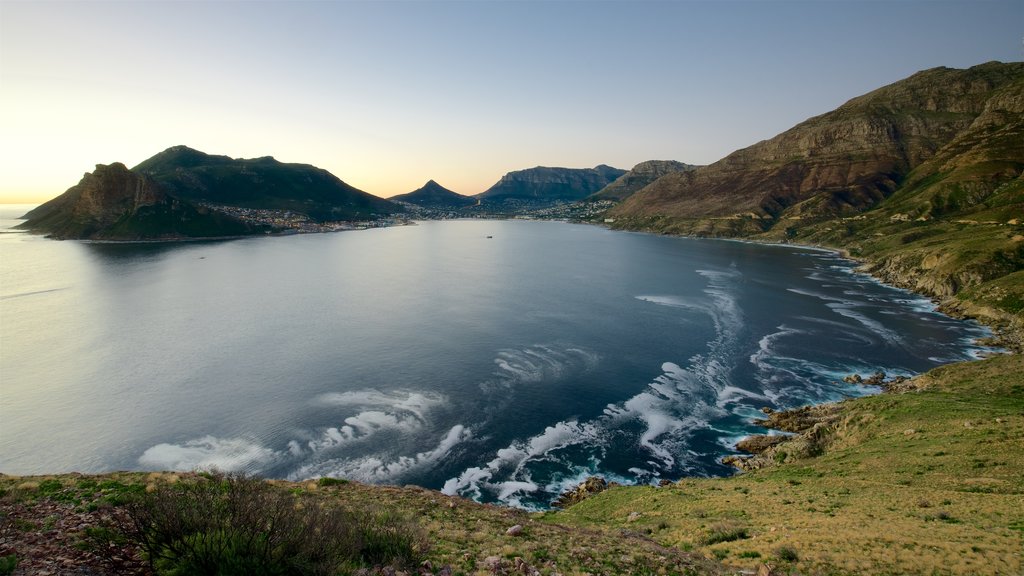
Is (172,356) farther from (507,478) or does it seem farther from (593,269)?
(593,269)

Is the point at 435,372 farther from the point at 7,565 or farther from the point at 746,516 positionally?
the point at 7,565

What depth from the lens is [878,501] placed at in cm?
2764

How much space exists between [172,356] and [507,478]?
64088mm

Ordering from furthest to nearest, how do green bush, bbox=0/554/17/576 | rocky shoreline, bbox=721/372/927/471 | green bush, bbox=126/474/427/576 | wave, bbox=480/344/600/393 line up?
wave, bbox=480/344/600/393
rocky shoreline, bbox=721/372/927/471
green bush, bbox=126/474/427/576
green bush, bbox=0/554/17/576

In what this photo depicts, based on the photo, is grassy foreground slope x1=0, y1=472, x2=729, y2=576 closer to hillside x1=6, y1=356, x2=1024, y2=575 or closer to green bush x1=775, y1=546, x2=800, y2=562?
hillside x1=6, y1=356, x2=1024, y2=575

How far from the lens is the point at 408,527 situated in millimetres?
21531

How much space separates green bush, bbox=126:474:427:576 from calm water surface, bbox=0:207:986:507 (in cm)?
2396

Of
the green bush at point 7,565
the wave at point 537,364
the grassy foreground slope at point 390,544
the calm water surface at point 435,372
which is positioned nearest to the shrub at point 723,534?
the grassy foreground slope at point 390,544

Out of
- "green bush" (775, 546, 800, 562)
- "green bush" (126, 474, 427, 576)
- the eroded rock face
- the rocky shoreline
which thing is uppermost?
"green bush" (126, 474, 427, 576)

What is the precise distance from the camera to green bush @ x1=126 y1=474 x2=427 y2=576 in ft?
48.0

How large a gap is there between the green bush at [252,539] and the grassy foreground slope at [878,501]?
16404mm

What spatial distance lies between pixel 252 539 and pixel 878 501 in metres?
34.3

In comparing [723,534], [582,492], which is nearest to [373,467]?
[582,492]

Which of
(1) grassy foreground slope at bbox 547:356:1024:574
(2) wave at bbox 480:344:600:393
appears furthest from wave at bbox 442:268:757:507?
(1) grassy foreground slope at bbox 547:356:1024:574
